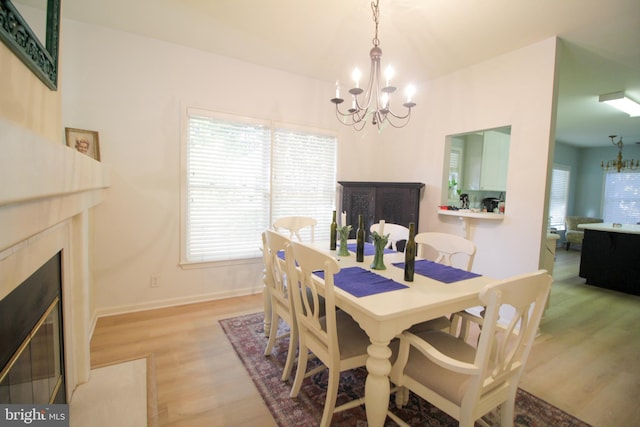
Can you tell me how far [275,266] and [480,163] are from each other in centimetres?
415

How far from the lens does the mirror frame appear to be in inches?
33.9

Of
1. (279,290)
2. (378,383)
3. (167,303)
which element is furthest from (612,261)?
(167,303)

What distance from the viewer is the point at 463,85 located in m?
3.28

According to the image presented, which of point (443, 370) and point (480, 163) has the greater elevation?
point (480, 163)

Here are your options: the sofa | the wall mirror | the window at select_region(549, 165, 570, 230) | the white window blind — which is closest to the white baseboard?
the white window blind

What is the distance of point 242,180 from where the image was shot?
341 centimetres

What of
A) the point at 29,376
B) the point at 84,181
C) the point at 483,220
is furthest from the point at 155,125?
the point at 483,220

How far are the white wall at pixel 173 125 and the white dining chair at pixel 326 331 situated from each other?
196 centimetres

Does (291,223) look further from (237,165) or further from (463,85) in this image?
(463,85)

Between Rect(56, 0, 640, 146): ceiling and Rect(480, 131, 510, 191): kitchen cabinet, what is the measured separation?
126 centimetres

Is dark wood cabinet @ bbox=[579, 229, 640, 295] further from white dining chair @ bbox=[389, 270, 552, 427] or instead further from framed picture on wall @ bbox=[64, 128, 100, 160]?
framed picture on wall @ bbox=[64, 128, 100, 160]

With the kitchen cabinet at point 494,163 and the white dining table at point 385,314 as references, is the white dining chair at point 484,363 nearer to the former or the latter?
the white dining table at point 385,314

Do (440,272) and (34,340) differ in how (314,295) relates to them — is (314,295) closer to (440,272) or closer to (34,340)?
(440,272)

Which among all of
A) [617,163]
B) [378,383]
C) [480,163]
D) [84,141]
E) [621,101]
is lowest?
[378,383]
